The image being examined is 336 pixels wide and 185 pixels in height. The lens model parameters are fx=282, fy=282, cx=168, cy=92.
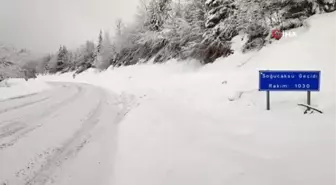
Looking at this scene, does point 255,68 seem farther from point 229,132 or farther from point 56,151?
point 56,151

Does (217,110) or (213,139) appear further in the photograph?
(217,110)

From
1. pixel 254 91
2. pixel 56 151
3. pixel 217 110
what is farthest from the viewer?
pixel 254 91

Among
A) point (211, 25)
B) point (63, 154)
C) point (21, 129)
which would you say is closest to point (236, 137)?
point (63, 154)

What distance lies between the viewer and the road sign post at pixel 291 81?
22.8 feet

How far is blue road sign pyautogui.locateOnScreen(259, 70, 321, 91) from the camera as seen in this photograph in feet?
22.8

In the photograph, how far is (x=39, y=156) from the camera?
16.8ft

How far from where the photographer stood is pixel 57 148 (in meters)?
5.56

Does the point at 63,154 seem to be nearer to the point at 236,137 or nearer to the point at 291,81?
the point at 236,137

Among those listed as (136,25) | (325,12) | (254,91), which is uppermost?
(136,25)

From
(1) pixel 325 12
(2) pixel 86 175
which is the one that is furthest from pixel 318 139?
(1) pixel 325 12

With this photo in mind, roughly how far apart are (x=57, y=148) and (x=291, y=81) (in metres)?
5.67

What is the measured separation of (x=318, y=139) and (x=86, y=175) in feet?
13.1

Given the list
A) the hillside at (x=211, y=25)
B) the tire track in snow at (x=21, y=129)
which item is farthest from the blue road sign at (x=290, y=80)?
the hillside at (x=211, y=25)

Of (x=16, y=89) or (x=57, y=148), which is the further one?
(x=16, y=89)
